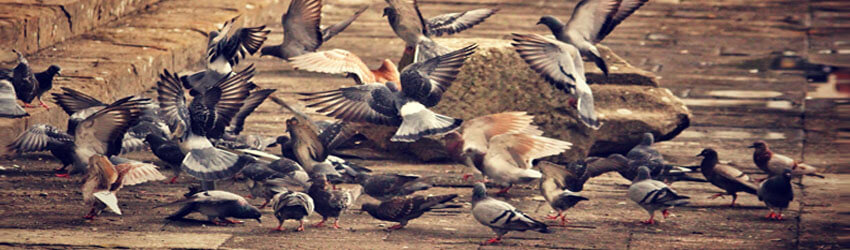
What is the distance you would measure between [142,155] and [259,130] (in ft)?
3.11

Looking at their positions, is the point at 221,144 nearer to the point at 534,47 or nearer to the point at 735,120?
the point at 534,47

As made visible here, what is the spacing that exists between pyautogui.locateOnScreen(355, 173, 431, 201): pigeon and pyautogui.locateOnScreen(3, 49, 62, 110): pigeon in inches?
95.2

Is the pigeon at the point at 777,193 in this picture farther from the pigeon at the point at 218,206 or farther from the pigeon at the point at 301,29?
the pigeon at the point at 301,29

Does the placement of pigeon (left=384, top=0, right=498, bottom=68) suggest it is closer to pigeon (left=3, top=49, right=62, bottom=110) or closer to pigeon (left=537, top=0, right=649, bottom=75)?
pigeon (left=537, top=0, right=649, bottom=75)

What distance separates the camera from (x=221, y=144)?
309 inches

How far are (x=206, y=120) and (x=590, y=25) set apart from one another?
2542mm

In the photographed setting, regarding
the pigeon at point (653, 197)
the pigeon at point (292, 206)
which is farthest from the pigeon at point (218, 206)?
the pigeon at point (653, 197)

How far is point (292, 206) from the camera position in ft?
21.6

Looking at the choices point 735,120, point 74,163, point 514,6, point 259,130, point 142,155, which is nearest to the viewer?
point 74,163

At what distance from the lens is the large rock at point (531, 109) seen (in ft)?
27.7

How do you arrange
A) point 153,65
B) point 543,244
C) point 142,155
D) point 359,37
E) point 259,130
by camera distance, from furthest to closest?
point 359,37 < point 153,65 < point 259,130 < point 142,155 < point 543,244

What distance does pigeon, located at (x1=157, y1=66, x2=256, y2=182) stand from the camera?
707 cm

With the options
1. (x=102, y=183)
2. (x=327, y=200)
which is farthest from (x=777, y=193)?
(x=102, y=183)

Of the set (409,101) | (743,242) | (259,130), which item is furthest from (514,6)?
(743,242)
